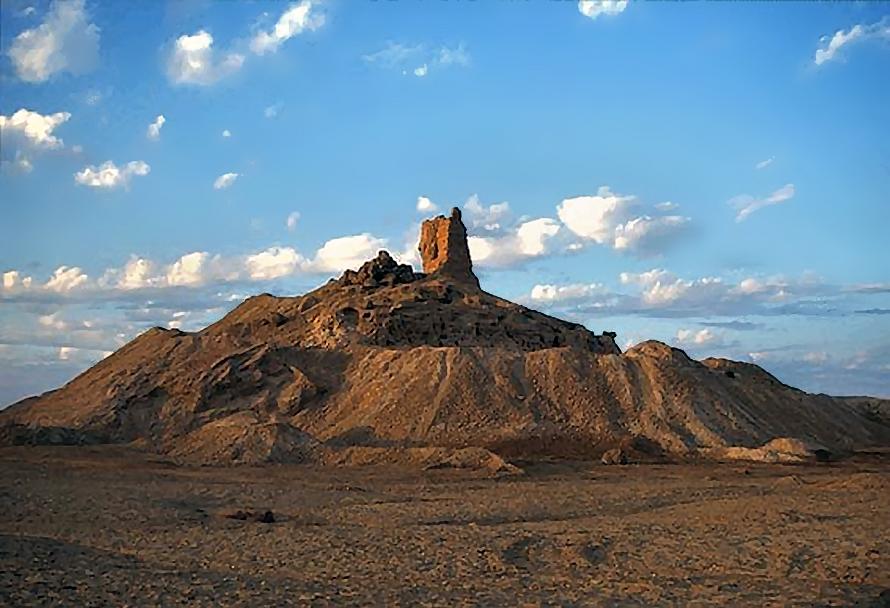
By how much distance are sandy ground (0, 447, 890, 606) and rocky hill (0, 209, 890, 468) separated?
23.5 ft

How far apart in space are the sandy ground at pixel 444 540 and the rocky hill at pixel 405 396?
7150 mm

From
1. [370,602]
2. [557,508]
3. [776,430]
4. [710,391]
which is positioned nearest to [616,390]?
[710,391]

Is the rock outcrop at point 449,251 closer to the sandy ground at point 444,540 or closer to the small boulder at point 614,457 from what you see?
the small boulder at point 614,457

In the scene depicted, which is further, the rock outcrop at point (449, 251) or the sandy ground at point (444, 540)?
the rock outcrop at point (449, 251)

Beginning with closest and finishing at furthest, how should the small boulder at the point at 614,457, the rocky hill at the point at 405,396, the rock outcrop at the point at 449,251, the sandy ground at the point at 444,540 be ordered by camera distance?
the sandy ground at the point at 444,540 < the small boulder at the point at 614,457 < the rocky hill at the point at 405,396 < the rock outcrop at the point at 449,251

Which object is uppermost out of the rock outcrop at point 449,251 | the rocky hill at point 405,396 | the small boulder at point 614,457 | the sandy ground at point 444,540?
the rock outcrop at point 449,251

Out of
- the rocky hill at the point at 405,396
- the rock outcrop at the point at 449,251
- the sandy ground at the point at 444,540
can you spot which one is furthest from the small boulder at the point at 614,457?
the rock outcrop at the point at 449,251

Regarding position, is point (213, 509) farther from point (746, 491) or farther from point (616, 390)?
point (616, 390)

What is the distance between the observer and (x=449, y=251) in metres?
63.7

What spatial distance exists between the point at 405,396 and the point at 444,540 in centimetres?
2382

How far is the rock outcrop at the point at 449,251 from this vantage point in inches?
2501

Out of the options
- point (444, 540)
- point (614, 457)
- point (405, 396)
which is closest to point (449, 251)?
point (405, 396)

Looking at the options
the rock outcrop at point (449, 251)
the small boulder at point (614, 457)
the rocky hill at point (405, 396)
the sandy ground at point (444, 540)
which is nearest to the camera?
the sandy ground at point (444, 540)

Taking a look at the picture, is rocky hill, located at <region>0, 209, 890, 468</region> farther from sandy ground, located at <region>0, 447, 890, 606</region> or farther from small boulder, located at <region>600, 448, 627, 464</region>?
sandy ground, located at <region>0, 447, 890, 606</region>
